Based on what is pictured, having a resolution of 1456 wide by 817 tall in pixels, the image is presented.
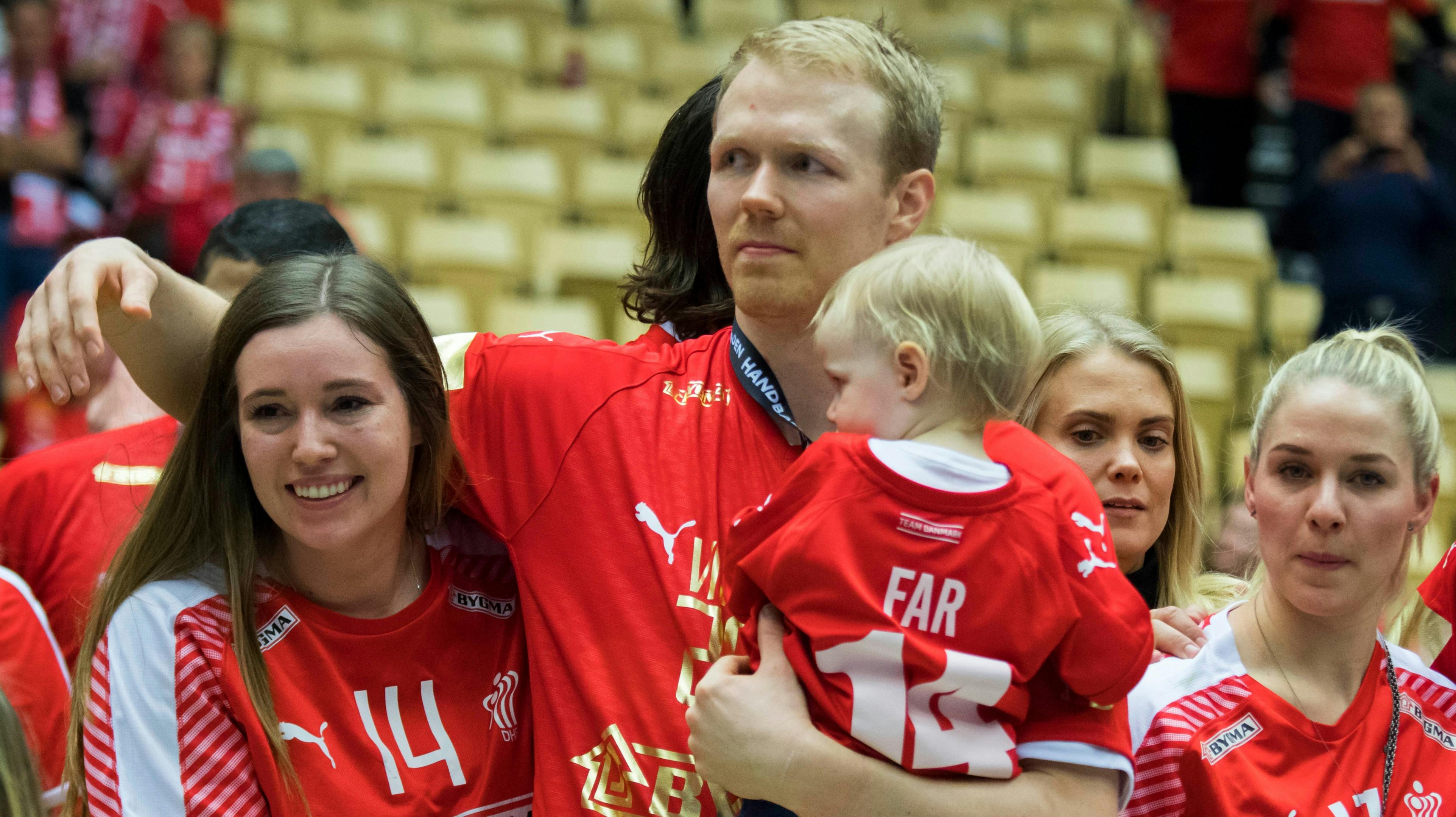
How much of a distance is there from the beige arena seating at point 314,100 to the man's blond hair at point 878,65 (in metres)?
5.86

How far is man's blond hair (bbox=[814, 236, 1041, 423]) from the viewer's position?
1.90 metres

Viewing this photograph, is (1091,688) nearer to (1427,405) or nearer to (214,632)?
(1427,405)

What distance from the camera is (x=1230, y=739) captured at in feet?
7.17

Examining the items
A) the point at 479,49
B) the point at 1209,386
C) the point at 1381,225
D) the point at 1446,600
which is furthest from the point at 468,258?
the point at 1446,600

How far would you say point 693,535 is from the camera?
2256 mm

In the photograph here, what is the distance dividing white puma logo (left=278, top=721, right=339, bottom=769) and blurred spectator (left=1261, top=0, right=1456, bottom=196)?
6.58 metres

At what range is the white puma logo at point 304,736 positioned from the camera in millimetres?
2184

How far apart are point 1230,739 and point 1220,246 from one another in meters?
6.00

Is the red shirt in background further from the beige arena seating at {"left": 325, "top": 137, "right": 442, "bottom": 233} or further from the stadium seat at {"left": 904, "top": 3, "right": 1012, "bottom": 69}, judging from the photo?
the beige arena seating at {"left": 325, "top": 137, "right": 442, "bottom": 233}

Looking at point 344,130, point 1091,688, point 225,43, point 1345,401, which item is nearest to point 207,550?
point 1091,688

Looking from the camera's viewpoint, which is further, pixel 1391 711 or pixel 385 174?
pixel 385 174

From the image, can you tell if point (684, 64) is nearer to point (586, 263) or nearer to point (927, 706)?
point (586, 263)

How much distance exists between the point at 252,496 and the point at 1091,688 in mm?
1318

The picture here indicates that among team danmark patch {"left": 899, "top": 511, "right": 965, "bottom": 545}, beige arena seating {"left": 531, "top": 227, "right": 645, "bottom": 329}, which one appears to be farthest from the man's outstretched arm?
beige arena seating {"left": 531, "top": 227, "right": 645, "bottom": 329}
